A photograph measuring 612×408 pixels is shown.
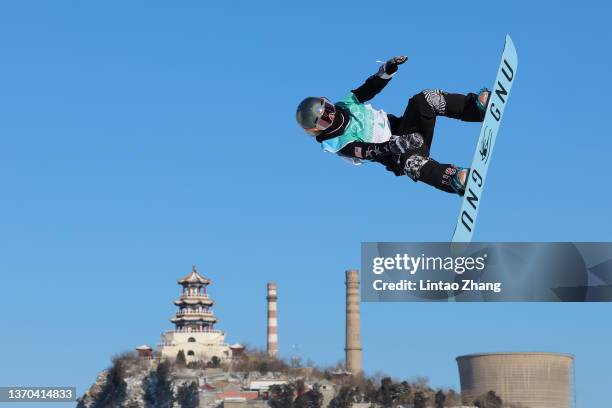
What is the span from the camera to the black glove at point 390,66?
83.1ft

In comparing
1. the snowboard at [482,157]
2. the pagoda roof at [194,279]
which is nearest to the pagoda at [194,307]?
the pagoda roof at [194,279]

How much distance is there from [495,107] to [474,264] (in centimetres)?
2267

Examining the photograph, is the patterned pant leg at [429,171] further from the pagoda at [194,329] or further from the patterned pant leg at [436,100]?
the pagoda at [194,329]

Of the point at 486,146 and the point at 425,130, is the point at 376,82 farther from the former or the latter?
the point at 486,146

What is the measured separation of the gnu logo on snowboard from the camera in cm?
2667

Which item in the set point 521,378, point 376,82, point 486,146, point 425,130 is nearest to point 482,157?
point 486,146

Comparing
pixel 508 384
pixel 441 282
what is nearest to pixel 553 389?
pixel 508 384

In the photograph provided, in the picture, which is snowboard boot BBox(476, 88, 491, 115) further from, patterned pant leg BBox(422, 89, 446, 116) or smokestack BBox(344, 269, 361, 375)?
smokestack BBox(344, 269, 361, 375)

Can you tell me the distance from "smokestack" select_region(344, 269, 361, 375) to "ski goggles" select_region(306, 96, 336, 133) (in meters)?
162

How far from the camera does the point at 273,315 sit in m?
198

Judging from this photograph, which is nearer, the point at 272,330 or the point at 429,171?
the point at 429,171

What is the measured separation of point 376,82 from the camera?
1030 inches

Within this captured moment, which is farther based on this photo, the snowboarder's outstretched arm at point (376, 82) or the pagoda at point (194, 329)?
the pagoda at point (194, 329)

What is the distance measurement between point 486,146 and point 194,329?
532ft
